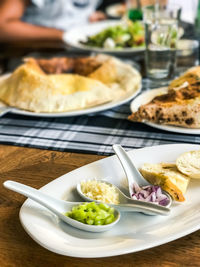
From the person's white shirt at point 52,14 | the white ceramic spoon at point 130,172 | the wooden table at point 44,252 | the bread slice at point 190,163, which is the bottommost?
the person's white shirt at point 52,14

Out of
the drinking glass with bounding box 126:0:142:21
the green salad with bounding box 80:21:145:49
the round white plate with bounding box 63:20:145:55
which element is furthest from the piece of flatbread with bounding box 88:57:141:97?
the drinking glass with bounding box 126:0:142:21

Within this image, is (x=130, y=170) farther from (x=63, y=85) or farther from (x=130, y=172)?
(x=63, y=85)

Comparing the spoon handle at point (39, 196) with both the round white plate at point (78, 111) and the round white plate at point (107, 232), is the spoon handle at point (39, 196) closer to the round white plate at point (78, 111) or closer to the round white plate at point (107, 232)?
the round white plate at point (107, 232)

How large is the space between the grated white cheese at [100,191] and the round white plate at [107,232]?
3 cm

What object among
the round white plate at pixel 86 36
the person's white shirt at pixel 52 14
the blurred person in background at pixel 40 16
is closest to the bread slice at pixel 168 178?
the round white plate at pixel 86 36

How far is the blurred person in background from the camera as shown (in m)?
2.81

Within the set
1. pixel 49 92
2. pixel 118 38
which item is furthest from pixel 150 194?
pixel 118 38

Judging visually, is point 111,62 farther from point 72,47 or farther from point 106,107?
point 72,47

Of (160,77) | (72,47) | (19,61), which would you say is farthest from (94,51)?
(160,77)

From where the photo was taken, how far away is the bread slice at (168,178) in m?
0.77

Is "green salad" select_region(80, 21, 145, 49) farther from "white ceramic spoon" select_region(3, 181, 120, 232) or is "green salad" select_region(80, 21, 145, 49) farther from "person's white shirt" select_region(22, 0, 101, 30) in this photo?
"white ceramic spoon" select_region(3, 181, 120, 232)

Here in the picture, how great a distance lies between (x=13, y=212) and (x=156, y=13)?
3.69 feet

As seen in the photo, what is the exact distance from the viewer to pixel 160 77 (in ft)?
4.84

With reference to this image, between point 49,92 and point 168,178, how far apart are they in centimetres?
63
